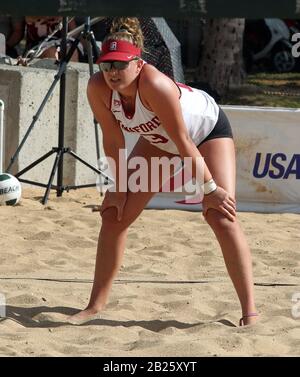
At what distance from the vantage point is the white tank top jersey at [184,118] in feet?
16.2

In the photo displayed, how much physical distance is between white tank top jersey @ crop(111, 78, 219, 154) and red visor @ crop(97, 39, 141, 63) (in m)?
0.20

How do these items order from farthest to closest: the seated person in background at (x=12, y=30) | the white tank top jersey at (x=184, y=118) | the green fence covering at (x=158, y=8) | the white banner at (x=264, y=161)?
the seated person in background at (x=12, y=30) < the white banner at (x=264, y=161) < the white tank top jersey at (x=184, y=118) < the green fence covering at (x=158, y=8)

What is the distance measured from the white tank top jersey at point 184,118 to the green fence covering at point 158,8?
50.3 inches

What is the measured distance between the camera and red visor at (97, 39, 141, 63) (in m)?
4.78

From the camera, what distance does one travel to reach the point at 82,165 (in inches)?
389

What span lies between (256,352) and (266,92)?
34.4 feet

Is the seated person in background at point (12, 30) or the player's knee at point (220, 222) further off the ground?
the seated person in background at point (12, 30)

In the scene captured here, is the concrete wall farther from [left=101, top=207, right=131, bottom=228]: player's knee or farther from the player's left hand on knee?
the player's left hand on knee

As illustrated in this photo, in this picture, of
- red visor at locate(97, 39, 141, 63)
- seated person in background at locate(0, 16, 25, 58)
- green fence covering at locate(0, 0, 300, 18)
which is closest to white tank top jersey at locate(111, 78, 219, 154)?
red visor at locate(97, 39, 141, 63)

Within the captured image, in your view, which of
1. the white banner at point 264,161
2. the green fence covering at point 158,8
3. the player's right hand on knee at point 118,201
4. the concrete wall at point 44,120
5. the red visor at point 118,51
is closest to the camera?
the green fence covering at point 158,8

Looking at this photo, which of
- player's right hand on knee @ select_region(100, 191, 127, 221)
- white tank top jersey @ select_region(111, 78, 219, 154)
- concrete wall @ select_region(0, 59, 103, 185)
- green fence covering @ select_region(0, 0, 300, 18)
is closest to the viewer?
green fence covering @ select_region(0, 0, 300, 18)

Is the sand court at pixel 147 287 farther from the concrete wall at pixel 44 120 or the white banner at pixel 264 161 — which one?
the concrete wall at pixel 44 120

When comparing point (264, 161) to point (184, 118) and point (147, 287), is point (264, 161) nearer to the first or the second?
point (147, 287)

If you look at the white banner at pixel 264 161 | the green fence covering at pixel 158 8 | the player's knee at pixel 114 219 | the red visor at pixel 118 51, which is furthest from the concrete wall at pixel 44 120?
the green fence covering at pixel 158 8
